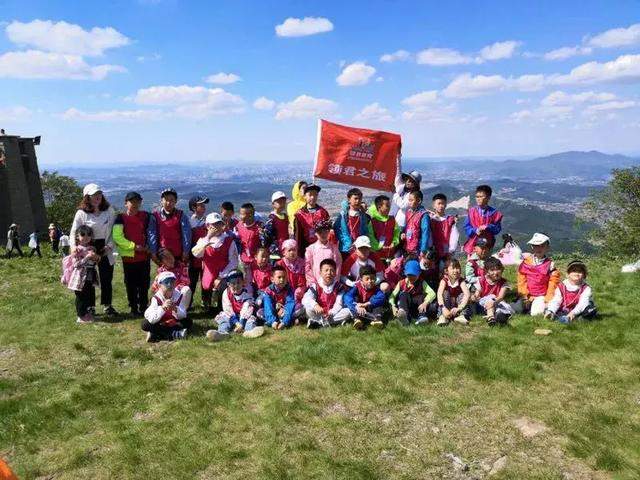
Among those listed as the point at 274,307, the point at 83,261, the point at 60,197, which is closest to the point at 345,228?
the point at 274,307

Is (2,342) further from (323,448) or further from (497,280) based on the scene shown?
→ (497,280)

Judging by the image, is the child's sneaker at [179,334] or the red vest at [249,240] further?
the red vest at [249,240]

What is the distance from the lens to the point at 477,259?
1073 centimetres

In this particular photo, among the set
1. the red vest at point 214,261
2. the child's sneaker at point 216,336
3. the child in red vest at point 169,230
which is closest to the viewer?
the child's sneaker at point 216,336

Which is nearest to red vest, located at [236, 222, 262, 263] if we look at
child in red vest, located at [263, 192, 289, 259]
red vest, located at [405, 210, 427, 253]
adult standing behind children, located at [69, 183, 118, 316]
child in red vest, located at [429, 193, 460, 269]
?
child in red vest, located at [263, 192, 289, 259]

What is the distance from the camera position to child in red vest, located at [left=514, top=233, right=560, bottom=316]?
982 centimetres

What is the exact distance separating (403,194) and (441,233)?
1572 millimetres

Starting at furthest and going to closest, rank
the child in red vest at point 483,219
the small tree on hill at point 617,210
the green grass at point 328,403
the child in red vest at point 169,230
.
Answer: the small tree on hill at point 617,210
the child in red vest at point 483,219
the child in red vest at point 169,230
the green grass at point 328,403

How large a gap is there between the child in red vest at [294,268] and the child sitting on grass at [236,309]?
95 centimetres

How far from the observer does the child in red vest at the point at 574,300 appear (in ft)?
30.5

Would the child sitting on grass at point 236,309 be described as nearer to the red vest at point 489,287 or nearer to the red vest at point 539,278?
the red vest at point 489,287

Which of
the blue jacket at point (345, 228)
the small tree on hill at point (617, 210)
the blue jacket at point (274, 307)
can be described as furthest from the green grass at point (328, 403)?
the small tree on hill at point (617, 210)

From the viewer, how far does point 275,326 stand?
9.49m

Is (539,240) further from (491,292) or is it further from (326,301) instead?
(326,301)
